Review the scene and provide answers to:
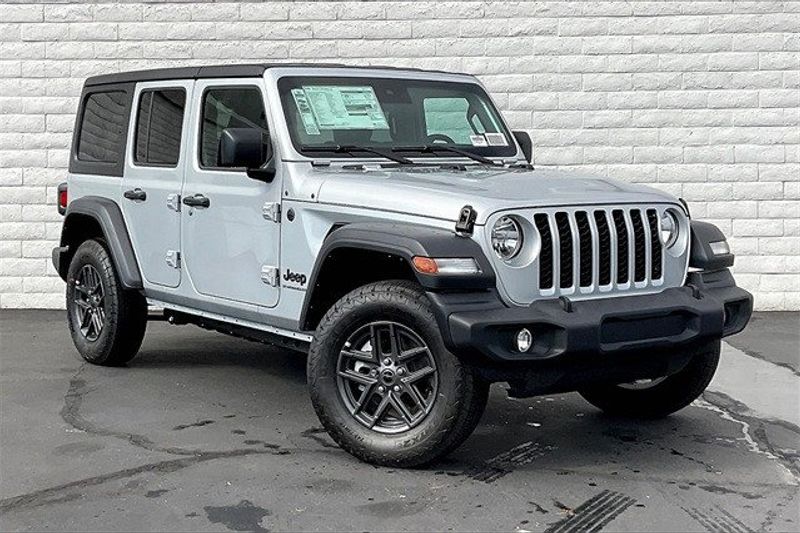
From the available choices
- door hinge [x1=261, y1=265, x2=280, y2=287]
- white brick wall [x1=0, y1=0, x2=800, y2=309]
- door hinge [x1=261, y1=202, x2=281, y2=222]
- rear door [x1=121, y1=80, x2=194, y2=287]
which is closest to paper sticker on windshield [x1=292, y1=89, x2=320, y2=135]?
door hinge [x1=261, y1=202, x2=281, y2=222]

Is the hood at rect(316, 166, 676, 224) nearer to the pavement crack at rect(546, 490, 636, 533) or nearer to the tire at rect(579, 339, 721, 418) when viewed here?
the tire at rect(579, 339, 721, 418)

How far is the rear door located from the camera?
23.0 ft

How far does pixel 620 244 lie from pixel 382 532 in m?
1.79

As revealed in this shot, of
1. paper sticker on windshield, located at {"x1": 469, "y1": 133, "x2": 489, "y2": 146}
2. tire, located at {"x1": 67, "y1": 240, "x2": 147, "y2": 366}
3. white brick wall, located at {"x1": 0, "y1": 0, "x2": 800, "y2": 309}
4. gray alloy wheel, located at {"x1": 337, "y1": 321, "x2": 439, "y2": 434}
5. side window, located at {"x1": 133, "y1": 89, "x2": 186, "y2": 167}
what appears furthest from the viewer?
white brick wall, located at {"x1": 0, "y1": 0, "x2": 800, "y2": 309}

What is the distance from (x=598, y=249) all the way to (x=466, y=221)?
652 millimetres

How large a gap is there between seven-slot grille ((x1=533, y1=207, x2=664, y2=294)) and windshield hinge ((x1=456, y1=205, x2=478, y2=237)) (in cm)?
28

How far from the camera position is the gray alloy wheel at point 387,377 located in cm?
535

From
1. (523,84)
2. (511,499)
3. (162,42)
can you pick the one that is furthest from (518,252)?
(162,42)

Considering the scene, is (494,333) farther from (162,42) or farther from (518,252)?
(162,42)

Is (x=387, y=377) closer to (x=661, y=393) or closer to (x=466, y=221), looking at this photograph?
(x=466, y=221)

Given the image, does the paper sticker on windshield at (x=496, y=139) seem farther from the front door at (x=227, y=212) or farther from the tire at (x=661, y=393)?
the tire at (x=661, y=393)

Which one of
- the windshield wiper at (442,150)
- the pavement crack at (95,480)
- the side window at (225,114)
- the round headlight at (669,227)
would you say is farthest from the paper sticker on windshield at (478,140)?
the pavement crack at (95,480)

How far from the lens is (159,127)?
287 inches

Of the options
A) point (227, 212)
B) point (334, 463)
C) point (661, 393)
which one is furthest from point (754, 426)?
point (227, 212)
